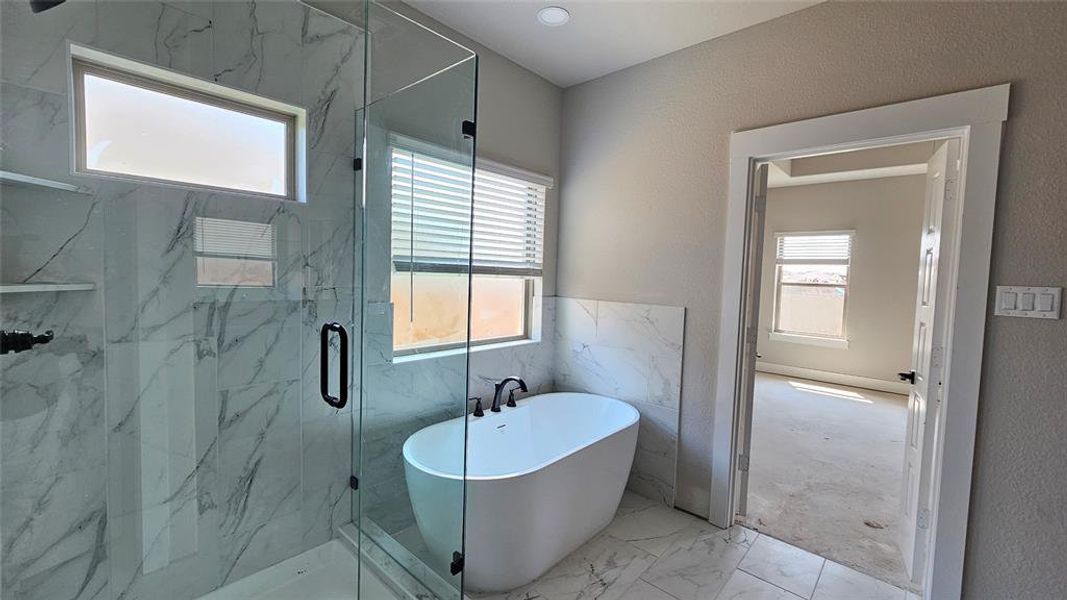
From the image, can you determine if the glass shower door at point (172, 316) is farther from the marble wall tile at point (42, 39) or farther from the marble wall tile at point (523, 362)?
the marble wall tile at point (523, 362)

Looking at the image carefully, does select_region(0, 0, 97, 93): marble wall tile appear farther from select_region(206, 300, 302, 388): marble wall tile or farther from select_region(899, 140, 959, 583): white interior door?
select_region(899, 140, 959, 583): white interior door

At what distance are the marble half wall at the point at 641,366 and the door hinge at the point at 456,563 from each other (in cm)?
137

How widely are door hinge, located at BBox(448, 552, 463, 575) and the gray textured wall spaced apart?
4.67ft

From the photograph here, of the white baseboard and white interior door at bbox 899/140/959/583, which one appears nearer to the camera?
white interior door at bbox 899/140/959/583

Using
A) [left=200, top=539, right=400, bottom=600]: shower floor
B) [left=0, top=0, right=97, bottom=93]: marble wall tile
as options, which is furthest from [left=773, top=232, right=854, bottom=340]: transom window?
[left=0, top=0, right=97, bottom=93]: marble wall tile

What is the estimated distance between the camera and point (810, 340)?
225 inches

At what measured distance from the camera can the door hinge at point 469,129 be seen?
2.00 metres

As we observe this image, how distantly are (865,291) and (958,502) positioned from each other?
4.52m

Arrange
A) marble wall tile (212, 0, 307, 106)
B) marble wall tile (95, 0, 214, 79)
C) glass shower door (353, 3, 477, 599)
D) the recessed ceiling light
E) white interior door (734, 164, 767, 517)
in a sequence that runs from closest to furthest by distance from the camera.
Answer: marble wall tile (95, 0, 214, 79) < marble wall tile (212, 0, 307, 106) < glass shower door (353, 3, 477, 599) < the recessed ceiling light < white interior door (734, 164, 767, 517)

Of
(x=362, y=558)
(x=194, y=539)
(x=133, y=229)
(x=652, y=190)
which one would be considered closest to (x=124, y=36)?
(x=133, y=229)

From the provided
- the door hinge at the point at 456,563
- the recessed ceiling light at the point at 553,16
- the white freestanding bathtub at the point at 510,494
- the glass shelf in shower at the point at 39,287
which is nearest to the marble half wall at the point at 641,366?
the white freestanding bathtub at the point at 510,494

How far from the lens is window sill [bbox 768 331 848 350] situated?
551 centimetres

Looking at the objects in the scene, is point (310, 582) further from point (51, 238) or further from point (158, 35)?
point (158, 35)

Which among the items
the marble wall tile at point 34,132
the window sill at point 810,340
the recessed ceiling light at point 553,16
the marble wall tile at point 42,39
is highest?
the recessed ceiling light at point 553,16
